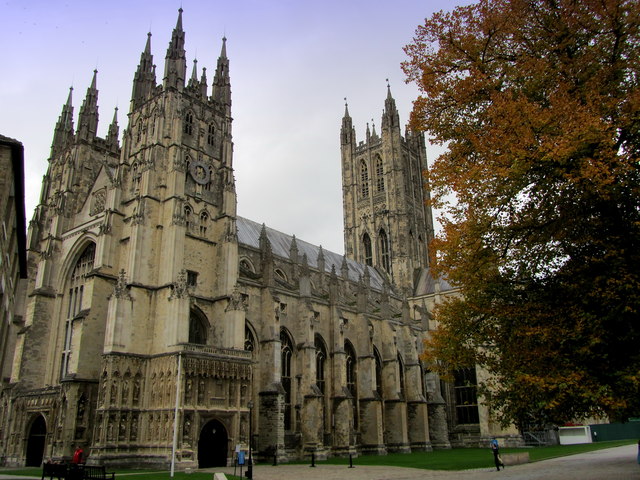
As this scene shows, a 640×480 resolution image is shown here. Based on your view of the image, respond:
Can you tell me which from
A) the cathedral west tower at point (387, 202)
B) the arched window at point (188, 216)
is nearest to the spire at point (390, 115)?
the cathedral west tower at point (387, 202)

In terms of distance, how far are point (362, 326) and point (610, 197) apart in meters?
33.2

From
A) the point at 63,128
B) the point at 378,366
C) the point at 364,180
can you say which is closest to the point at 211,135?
the point at 63,128

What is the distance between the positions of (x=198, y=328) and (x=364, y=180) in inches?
1610

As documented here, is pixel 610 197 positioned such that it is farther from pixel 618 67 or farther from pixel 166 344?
pixel 166 344

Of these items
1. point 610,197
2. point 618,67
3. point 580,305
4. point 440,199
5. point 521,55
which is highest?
point 521,55

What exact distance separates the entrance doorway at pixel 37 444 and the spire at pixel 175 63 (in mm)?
22761

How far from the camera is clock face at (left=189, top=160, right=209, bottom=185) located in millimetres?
34812

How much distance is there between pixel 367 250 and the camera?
6600cm

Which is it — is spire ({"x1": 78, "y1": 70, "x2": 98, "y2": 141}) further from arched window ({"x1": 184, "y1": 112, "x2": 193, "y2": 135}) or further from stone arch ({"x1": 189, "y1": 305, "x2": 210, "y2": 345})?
stone arch ({"x1": 189, "y1": 305, "x2": 210, "y2": 345})

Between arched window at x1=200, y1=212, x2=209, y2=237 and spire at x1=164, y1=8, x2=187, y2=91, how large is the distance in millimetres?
9031

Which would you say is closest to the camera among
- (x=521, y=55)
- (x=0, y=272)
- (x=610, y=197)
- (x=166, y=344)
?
(x=610, y=197)

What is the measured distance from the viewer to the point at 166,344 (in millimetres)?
28734

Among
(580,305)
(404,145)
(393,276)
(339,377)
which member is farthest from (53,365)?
(404,145)

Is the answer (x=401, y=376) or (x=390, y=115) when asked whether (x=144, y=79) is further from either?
(x=390, y=115)
